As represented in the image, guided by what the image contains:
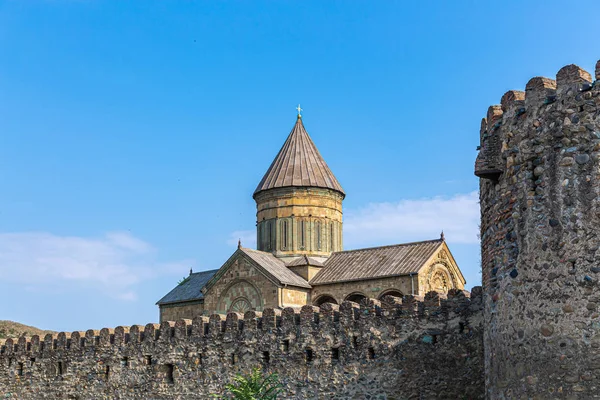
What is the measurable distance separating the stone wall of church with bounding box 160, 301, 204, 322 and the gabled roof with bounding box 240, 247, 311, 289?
3.53m

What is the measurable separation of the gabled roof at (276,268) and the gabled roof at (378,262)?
76 cm

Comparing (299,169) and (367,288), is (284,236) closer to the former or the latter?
(299,169)

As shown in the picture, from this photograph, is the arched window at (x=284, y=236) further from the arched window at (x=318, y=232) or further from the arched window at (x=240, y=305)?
the arched window at (x=240, y=305)

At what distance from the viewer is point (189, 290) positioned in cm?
3775

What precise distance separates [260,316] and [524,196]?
845cm

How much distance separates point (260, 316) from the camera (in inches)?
693

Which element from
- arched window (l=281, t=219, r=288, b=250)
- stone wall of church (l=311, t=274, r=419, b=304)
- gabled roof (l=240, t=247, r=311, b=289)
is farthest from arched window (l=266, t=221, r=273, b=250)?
stone wall of church (l=311, t=274, r=419, b=304)

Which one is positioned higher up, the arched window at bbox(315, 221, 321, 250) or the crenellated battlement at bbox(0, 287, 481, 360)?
the arched window at bbox(315, 221, 321, 250)

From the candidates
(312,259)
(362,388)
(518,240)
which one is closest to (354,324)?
(362,388)

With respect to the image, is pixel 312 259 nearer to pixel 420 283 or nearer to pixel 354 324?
pixel 420 283

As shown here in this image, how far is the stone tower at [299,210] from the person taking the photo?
3672 cm

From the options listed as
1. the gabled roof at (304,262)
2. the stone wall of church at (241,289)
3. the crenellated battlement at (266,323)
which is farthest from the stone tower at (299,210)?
the crenellated battlement at (266,323)

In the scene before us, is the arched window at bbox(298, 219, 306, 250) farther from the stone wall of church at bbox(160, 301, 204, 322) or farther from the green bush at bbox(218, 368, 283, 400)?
the green bush at bbox(218, 368, 283, 400)

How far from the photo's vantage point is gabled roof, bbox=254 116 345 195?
3716cm
